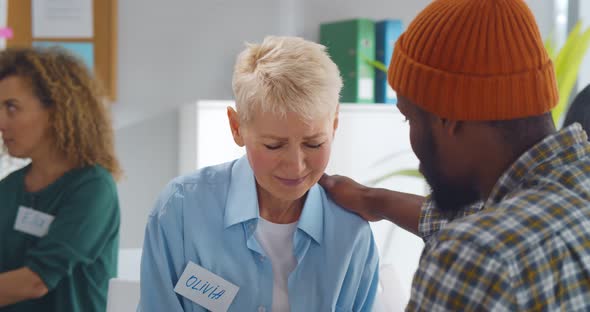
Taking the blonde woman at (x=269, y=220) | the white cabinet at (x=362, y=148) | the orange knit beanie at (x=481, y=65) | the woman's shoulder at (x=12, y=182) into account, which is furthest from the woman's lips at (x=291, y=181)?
the white cabinet at (x=362, y=148)

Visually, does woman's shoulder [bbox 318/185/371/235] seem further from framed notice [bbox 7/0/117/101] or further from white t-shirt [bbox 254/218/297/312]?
framed notice [bbox 7/0/117/101]

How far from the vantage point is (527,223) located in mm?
915

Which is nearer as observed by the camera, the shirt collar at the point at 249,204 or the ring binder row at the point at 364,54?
the shirt collar at the point at 249,204

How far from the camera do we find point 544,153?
1015 mm

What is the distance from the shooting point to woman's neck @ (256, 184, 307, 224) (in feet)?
5.16

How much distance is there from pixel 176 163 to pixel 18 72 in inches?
59.6

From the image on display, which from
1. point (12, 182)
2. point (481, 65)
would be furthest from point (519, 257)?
point (12, 182)

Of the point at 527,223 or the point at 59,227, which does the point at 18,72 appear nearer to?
the point at 59,227

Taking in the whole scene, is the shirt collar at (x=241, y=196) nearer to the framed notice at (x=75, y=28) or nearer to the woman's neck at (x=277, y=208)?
the woman's neck at (x=277, y=208)

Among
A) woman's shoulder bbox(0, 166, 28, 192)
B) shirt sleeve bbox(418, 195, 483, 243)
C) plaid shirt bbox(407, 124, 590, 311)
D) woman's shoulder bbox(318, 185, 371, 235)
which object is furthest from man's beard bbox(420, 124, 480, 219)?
woman's shoulder bbox(0, 166, 28, 192)

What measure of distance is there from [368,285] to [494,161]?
1.99ft

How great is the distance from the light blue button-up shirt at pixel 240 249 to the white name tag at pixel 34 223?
→ 640 mm

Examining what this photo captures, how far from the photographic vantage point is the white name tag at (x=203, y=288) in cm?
145

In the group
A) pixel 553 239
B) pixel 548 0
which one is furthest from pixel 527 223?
pixel 548 0
